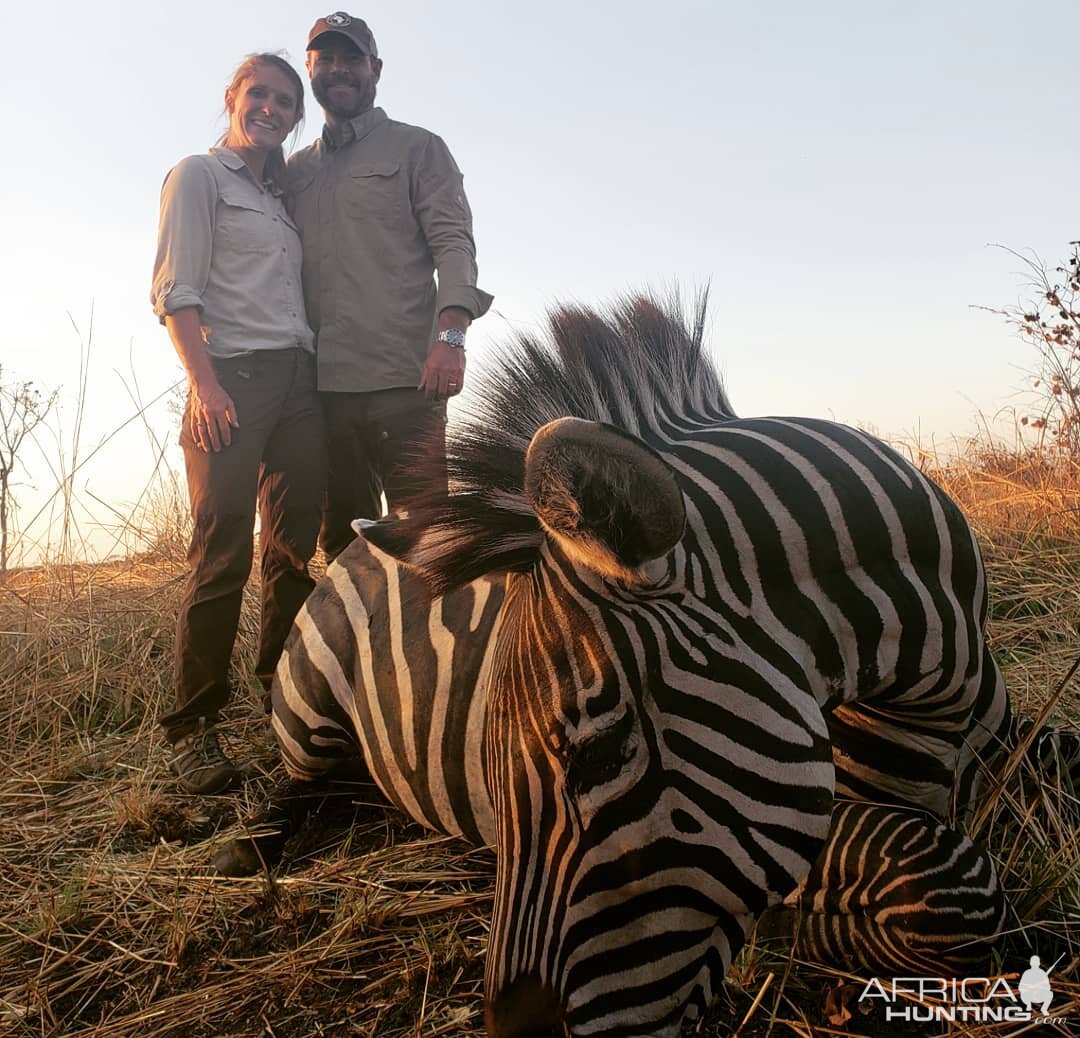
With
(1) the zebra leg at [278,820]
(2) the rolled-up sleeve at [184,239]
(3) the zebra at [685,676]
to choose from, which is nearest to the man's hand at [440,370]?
(2) the rolled-up sleeve at [184,239]

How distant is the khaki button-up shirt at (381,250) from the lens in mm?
4121

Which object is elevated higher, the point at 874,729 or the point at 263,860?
the point at 874,729

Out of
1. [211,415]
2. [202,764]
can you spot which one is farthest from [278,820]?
[211,415]

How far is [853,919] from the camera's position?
1.92 meters

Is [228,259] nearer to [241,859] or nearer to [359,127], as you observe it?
[359,127]

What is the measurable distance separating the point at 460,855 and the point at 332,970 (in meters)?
0.59

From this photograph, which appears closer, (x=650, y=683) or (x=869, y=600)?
(x=650, y=683)

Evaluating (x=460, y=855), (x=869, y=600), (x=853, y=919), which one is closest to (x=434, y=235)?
(x=460, y=855)

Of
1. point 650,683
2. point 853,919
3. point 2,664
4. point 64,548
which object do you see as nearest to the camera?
point 650,683

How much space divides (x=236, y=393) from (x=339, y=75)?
182 cm

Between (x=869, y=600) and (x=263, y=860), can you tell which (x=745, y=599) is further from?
(x=263, y=860)

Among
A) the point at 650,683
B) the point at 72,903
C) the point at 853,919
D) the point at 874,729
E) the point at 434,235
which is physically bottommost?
the point at 72,903

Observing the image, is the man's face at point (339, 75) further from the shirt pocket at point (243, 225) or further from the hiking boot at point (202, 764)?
the hiking boot at point (202, 764)

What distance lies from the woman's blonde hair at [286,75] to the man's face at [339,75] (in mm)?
140
